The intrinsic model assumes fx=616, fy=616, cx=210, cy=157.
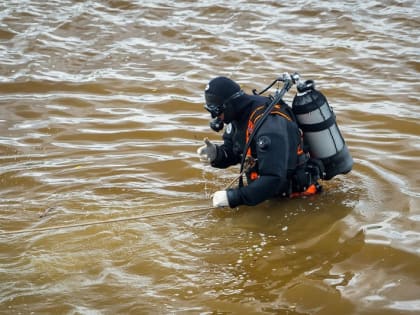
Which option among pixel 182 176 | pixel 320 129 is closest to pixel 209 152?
pixel 182 176

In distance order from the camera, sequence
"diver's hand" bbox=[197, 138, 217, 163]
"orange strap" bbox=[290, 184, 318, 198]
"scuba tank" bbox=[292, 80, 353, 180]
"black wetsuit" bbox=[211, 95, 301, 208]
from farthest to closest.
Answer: "diver's hand" bbox=[197, 138, 217, 163], "orange strap" bbox=[290, 184, 318, 198], "scuba tank" bbox=[292, 80, 353, 180], "black wetsuit" bbox=[211, 95, 301, 208]

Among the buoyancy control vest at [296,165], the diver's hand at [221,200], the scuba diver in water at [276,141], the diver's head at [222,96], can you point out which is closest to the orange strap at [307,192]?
the scuba diver in water at [276,141]

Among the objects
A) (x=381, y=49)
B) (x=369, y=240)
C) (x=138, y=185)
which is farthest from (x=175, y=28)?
(x=369, y=240)

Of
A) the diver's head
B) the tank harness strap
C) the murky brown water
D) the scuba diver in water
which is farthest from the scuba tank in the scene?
the diver's head

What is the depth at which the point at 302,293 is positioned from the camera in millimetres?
3926

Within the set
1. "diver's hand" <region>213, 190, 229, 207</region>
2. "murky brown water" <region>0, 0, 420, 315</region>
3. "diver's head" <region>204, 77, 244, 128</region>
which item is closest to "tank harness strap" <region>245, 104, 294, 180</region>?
"diver's head" <region>204, 77, 244, 128</region>

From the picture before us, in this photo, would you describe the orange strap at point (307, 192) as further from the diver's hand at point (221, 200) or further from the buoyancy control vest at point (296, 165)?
the diver's hand at point (221, 200)

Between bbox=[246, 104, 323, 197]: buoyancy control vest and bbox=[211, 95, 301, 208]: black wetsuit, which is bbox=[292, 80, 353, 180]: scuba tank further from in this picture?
bbox=[211, 95, 301, 208]: black wetsuit

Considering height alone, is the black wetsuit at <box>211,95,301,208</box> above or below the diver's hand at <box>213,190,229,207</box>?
above

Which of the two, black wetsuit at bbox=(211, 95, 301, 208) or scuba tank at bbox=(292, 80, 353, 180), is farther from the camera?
scuba tank at bbox=(292, 80, 353, 180)

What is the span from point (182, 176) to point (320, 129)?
1745 millimetres

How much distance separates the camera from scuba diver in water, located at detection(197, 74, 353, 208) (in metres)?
4.61

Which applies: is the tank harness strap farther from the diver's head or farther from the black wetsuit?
the diver's head

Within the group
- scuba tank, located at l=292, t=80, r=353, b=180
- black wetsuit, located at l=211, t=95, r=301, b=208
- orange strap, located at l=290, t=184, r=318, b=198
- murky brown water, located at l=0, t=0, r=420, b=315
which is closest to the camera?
murky brown water, located at l=0, t=0, r=420, b=315
